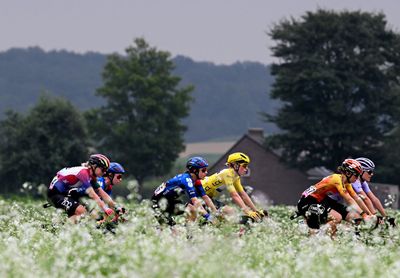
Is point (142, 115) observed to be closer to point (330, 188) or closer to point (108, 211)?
point (330, 188)

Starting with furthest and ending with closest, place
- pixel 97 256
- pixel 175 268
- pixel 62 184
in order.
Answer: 1. pixel 62 184
2. pixel 97 256
3. pixel 175 268

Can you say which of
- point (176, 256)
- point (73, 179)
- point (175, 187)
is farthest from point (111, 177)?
point (176, 256)

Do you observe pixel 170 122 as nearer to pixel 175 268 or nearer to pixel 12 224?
pixel 12 224

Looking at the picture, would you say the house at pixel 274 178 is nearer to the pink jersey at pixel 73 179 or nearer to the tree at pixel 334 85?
the tree at pixel 334 85

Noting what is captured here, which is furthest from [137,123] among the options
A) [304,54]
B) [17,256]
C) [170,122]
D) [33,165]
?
[17,256]

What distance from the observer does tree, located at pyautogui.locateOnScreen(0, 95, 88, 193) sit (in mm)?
86688

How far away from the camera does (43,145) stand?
89062 millimetres

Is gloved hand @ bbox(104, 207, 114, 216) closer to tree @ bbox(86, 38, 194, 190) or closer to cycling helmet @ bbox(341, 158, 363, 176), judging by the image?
cycling helmet @ bbox(341, 158, 363, 176)

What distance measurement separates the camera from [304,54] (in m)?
76.8

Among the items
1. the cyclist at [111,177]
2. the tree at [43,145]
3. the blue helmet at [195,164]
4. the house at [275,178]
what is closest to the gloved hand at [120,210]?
the blue helmet at [195,164]

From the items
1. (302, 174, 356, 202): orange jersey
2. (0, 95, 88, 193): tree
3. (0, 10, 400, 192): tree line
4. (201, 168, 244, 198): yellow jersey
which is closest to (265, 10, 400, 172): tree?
(0, 10, 400, 192): tree line

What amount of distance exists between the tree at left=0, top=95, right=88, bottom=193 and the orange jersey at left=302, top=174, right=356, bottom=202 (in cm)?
→ 6806

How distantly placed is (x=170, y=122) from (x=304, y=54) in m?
26.8

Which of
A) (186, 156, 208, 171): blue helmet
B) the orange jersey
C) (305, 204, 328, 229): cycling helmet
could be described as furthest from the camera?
(186, 156, 208, 171): blue helmet
